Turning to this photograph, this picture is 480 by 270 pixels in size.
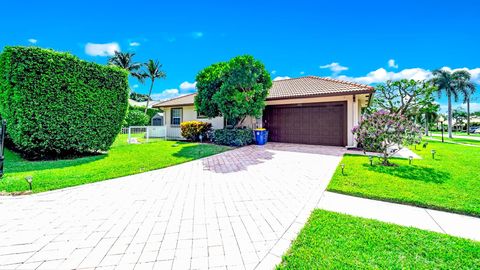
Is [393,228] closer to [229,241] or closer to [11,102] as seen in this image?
[229,241]

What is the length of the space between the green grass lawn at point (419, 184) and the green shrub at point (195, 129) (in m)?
9.24

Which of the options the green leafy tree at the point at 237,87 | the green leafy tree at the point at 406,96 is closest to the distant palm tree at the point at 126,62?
the green leafy tree at the point at 237,87

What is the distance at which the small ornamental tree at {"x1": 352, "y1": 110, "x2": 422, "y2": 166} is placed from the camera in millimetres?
5922

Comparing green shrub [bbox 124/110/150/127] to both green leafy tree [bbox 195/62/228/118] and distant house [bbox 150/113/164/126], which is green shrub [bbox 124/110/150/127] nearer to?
distant house [bbox 150/113/164/126]

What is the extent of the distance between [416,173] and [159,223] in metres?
6.79

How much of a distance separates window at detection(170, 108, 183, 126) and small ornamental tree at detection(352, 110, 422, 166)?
13.5 meters

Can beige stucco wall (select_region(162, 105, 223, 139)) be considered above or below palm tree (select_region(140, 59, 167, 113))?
below

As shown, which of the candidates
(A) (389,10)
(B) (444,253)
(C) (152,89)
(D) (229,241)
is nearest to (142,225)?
(D) (229,241)

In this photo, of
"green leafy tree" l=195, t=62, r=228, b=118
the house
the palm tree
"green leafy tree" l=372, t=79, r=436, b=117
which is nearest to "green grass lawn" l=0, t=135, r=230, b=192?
"green leafy tree" l=195, t=62, r=228, b=118

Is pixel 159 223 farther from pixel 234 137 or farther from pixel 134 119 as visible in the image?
pixel 134 119

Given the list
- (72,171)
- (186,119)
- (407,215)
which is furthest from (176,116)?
(407,215)

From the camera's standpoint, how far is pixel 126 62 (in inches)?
1133

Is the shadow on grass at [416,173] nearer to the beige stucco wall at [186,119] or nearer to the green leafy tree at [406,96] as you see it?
the beige stucco wall at [186,119]

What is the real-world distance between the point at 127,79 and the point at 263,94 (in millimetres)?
6809
